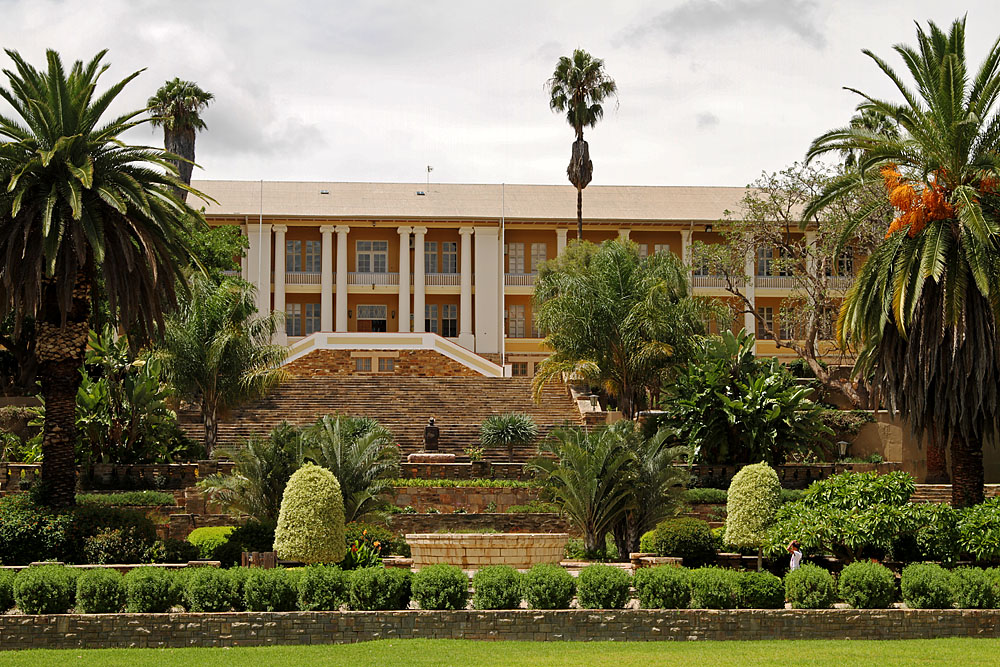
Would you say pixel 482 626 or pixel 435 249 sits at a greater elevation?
pixel 435 249

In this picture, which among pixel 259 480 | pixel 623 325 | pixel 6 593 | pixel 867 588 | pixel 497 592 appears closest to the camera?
pixel 6 593

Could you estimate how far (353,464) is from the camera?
874 inches

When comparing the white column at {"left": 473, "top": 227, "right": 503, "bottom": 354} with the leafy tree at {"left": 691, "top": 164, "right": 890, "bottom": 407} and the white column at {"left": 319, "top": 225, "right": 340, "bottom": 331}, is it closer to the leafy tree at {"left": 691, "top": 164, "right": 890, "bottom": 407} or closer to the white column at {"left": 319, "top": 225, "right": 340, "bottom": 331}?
the white column at {"left": 319, "top": 225, "right": 340, "bottom": 331}

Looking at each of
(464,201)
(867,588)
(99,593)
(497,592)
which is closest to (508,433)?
(497,592)

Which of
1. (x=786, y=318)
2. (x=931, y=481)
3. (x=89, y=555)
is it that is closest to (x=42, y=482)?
(x=89, y=555)

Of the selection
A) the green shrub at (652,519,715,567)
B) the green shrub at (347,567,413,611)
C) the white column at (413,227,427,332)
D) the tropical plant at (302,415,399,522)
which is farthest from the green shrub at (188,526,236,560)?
the white column at (413,227,427,332)

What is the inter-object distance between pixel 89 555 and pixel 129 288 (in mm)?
4495

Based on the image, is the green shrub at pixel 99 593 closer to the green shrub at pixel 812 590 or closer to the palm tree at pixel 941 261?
the green shrub at pixel 812 590

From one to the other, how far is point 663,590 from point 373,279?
38.6 meters

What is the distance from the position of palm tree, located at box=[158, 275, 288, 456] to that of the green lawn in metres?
17.0

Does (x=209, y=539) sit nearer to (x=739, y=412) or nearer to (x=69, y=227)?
(x=69, y=227)

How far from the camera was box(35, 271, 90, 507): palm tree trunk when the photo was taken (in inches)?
795

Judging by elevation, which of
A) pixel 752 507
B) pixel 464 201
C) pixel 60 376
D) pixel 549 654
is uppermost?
pixel 464 201

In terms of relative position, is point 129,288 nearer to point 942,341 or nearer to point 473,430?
point 942,341
